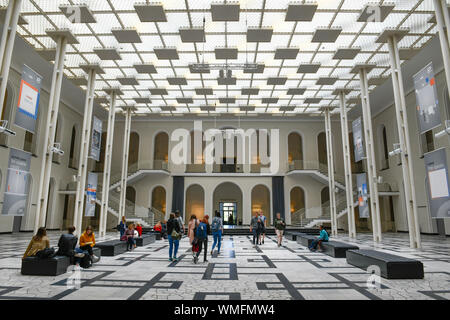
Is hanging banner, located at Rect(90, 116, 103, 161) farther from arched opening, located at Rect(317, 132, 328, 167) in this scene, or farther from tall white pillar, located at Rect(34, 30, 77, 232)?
arched opening, located at Rect(317, 132, 328, 167)

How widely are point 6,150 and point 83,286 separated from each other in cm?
1521

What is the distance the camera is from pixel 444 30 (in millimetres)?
8883

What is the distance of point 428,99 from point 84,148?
50.6 feet

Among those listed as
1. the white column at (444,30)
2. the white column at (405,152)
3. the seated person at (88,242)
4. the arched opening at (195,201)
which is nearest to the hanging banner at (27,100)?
the seated person at (88,242)

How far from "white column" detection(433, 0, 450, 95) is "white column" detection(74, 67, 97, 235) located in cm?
1491

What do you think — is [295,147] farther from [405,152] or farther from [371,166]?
[405,152]

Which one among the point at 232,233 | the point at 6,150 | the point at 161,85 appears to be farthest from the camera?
the point at 232,233

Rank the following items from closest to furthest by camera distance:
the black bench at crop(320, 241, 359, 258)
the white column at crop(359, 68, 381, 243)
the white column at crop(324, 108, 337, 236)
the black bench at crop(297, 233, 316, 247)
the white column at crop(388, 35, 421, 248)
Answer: the black bench at crop(320, 241, 359, 258), the black bench at crop(297, 233, 316, 247), the white column at crop(388, 35, 421, 248), the white column at crop(359, 68, 381, 243), the white column at crop(324, 108, 337, 236)

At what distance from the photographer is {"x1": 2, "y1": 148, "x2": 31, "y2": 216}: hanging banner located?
9.95 m

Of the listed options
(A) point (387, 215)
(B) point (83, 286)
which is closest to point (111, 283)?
(B) point (83, 286)

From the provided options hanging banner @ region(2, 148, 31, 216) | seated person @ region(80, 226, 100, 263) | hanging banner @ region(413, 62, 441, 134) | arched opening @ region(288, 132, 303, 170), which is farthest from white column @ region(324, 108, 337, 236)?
hanging banner @ region(2, 148, 31, 216)

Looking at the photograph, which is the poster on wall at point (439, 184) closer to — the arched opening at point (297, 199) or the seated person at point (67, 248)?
the seated person at point (67, 248)

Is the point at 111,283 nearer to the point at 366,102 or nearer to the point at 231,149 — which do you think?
the point at 366,102
